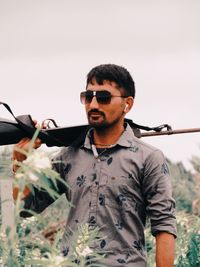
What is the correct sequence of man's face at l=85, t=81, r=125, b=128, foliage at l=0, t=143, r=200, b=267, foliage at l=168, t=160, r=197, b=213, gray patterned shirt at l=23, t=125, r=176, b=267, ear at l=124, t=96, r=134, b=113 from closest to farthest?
1. foliage at l=0, t=143, r=200, b=267
2. gray patterned shirt at l=23, t=125, r=176, b=267
3. man's face at l=85, t=81, r=125, b=128
4. ear at l=124, t=96, r=134, b=113
5. foliage at l=168, t=160, r=197, b=213

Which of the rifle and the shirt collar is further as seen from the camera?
the rifle

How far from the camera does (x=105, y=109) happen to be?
15.9 feet

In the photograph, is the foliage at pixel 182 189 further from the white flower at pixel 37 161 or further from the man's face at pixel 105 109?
the white flower at pixel 37 161

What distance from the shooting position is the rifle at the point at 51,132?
16.8 feet

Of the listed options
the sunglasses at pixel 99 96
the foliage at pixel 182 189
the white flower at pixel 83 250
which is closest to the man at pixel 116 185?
the sunglasses at pixel 99 96

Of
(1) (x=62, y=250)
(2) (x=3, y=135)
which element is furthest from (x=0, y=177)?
(2) (x=3, y=135)

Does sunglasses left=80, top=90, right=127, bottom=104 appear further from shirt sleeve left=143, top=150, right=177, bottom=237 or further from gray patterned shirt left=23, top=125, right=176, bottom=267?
shirt sleeve left=143, top=150, right=177, bottom=237

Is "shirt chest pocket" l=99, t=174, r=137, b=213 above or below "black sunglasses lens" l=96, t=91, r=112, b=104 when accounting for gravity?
below

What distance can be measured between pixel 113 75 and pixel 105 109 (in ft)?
0.82

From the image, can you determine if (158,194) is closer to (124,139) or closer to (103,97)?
(124,139)

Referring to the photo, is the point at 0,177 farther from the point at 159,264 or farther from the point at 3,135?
the point at 3,135

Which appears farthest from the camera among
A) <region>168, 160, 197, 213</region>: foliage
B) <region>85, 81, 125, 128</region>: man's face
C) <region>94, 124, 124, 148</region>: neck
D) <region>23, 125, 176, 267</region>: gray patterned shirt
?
<region>168, 160, 197, 213</region>: foliage

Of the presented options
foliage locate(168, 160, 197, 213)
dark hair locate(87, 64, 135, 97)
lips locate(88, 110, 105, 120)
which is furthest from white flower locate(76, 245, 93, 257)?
foliage locate(168, 160, 197, 213)

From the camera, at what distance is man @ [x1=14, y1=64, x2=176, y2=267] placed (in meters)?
4.71
